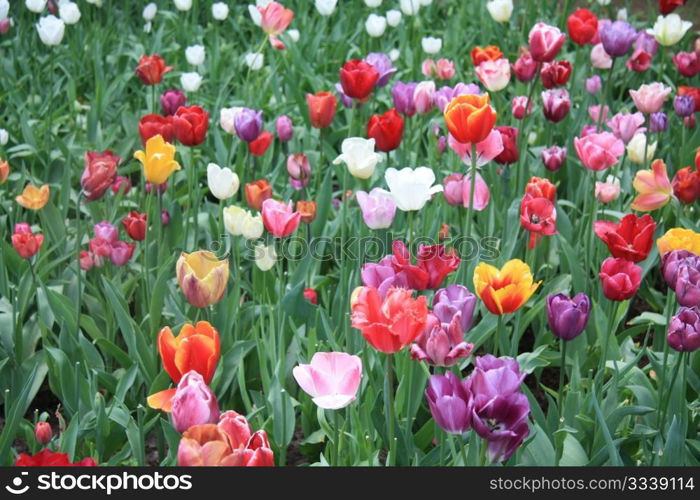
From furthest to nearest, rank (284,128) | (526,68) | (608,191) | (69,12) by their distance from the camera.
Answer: (69,12), (284,128), (526,68), (608,191)

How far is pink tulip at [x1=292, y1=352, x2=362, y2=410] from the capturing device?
1.46 metres

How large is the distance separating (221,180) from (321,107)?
1.65 ft

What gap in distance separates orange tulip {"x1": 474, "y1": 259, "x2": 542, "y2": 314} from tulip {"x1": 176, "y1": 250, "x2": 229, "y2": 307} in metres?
0.47

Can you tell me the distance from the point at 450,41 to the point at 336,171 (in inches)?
54.2

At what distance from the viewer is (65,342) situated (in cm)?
216

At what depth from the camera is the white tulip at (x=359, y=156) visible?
7.00 ft

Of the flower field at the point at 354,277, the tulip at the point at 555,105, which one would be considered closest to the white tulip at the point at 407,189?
the flower field at the point at 354,277

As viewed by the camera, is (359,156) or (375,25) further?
(375,25)

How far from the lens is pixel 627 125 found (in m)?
2.71

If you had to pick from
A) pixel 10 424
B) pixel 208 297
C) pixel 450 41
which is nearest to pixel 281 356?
pixel 208 297

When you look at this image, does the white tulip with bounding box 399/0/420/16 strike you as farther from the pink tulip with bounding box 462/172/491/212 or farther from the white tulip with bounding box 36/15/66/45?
the pink tulip with bounding box 462/172/491/212

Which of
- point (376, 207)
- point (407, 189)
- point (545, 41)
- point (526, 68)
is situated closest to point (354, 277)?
point (376, 207)

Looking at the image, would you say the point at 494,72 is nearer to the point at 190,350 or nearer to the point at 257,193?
the point at 257,193
